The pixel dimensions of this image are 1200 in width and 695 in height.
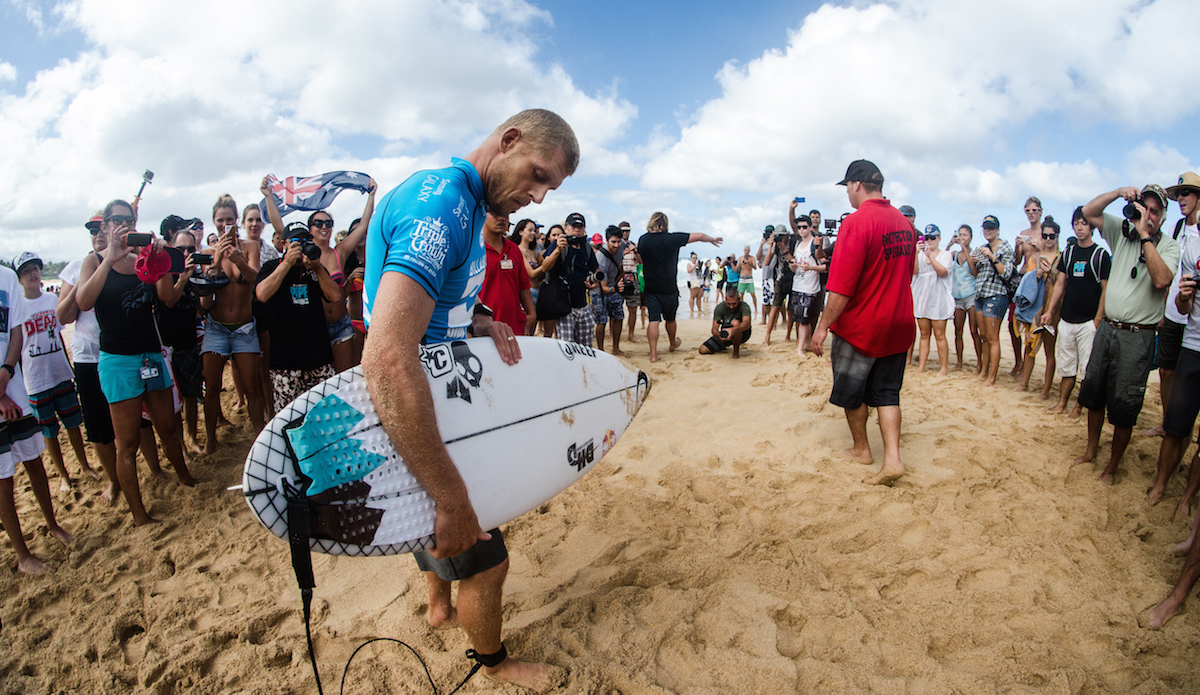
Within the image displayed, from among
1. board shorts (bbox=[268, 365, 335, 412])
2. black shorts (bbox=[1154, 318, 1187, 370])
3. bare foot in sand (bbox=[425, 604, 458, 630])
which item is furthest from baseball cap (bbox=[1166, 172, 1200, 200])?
board shorts (bbox=[268, 365, 335, 412])

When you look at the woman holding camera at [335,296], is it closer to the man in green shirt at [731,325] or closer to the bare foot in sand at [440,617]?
the bare foot in sand at [440,617]

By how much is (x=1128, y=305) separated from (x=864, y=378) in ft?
5.81

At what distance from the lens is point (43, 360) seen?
3.73 m

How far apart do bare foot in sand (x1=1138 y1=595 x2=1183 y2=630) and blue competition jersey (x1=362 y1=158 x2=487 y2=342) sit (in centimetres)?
315

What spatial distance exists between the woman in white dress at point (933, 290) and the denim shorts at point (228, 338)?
23.9 feet

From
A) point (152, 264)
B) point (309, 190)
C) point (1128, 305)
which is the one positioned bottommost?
point (1128, 305)

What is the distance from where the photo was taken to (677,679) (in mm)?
2078

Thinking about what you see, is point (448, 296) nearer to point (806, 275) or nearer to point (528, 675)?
point (528, 675)

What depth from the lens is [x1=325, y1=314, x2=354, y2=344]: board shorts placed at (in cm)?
438

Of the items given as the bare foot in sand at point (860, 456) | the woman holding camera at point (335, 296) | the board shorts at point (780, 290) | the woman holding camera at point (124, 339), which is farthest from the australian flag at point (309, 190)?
the board shorts at point (780, 290)

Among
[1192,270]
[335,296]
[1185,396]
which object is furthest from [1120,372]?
[335,296]

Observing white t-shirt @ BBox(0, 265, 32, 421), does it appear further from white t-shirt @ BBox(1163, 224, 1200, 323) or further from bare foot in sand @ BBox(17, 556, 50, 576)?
white t-shirt @ BBox(1163, 224, 1200, 323)

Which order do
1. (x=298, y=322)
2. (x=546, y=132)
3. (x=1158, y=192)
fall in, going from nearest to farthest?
1. (x=546, y=132)
2. (x=1158, y=192)
3. (x=298, y=322)

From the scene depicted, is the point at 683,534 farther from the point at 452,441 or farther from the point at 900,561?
the point at 452,441
